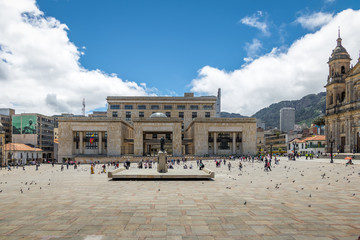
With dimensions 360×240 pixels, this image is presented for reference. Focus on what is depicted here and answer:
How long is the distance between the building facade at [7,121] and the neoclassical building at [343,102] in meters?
100

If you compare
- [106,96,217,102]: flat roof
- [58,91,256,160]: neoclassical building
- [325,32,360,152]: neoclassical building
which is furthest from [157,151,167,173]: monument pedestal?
[106,96,217,102]: flat roof

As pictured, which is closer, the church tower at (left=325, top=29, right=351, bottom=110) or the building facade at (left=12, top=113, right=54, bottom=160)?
the church tower at (left=325, top=29, right=351, bottom=110)

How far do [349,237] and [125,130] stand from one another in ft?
236

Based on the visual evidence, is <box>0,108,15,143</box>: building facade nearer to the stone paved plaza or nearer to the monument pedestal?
the monument pedestal

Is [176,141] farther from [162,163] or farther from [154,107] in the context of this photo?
[162,163]

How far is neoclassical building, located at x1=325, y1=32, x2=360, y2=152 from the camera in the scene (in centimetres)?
Result: 6462

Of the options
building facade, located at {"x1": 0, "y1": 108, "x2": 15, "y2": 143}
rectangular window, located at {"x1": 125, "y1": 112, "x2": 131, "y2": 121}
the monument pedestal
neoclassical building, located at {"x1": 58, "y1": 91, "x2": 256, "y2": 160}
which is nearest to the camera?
the monument pedestal

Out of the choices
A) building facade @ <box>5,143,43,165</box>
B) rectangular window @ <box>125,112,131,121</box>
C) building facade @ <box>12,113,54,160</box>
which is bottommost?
building facade @ <box>5,143,43,165</box>

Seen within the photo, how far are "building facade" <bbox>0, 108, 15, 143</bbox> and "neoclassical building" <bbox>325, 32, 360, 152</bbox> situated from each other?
100m

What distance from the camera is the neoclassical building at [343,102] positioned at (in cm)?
6462

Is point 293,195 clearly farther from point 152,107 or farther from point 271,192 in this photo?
point 152,107

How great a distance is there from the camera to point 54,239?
852cm

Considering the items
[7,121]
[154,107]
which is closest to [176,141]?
[154,107]

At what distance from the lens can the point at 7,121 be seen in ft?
310
